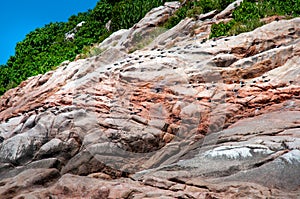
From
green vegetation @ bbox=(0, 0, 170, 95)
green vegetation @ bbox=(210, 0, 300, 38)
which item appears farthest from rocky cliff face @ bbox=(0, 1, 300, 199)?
green vegetation @ bbox=(0, 0, 170, 95)

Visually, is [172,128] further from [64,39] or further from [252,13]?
[64,39]

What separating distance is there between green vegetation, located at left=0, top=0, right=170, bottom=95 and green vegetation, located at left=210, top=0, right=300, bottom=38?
391 inches

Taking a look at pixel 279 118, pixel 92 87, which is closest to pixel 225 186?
pixel 279 118

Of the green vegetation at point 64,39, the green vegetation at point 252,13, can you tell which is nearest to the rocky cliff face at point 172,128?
the green vegetation at point 252,13

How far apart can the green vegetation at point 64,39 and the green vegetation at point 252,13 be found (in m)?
9.93

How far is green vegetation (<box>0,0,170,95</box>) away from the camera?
90.3ft

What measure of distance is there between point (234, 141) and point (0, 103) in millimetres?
14385

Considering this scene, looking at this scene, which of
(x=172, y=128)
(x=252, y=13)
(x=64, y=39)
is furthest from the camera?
(x=64, y=39)

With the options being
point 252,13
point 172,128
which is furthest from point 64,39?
point 172,128

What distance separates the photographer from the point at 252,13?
1809 cm

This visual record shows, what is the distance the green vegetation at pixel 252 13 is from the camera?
16.2 metres

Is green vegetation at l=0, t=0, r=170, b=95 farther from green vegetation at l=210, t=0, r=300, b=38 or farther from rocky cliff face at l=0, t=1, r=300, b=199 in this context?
rocky cliff face at l=0, t=1, r=300, b=199

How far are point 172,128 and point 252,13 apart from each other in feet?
30.8

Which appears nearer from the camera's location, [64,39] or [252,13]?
[252,13]
